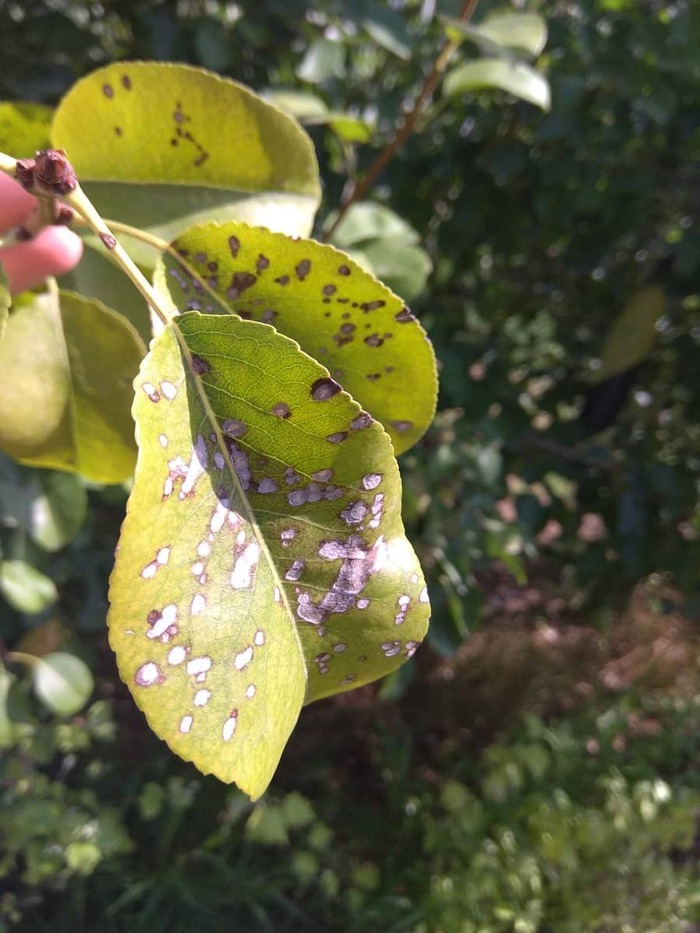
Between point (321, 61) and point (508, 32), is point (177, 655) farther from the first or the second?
point (321, 61)

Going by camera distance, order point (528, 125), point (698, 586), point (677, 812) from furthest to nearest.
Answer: point (698, 586) → point (677, 812) → point (528, 125)

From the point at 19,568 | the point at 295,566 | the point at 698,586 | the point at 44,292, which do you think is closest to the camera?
the point at 295,566

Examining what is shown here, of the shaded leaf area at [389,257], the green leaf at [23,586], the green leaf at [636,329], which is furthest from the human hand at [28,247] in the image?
the green leaf at [636,329]

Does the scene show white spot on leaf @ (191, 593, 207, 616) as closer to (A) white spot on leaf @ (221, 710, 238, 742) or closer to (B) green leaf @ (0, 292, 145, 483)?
(A) white spot on leaf @ (221, 710, 238, 742)

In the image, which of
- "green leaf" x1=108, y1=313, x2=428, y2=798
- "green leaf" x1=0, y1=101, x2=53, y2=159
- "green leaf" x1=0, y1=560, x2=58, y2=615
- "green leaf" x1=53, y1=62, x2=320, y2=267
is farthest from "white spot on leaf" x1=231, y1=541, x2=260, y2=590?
"green leaf" x1=0, y1=560, x2=58, y2=615

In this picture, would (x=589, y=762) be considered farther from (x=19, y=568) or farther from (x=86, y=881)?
(x=19, y=568)

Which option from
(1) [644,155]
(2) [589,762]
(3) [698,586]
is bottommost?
(2) [589,762]

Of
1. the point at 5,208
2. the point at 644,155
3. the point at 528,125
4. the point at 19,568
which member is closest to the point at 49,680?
the point at 19,568
